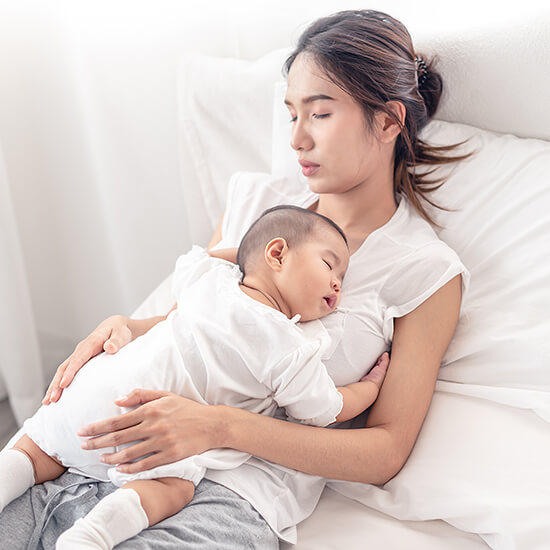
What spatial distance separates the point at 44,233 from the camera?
217cm

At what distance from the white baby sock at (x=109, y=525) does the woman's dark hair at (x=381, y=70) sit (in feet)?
2.63

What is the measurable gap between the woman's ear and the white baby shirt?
0.44 m

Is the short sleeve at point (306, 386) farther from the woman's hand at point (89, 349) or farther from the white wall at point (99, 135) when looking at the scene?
the white wall at point (99, 135)

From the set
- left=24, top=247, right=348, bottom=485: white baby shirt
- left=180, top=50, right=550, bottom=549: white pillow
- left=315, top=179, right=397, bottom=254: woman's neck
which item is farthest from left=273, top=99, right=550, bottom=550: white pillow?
left=24, top=247, right=348, bottom=485: white baby shirt

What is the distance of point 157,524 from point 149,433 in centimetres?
13

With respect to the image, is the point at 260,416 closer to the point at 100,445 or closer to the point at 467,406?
the point at 100,445

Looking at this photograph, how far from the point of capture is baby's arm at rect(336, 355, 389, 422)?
1.11 m

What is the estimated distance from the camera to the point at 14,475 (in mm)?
1045

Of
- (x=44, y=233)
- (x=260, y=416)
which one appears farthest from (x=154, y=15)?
(x=260, y=416)

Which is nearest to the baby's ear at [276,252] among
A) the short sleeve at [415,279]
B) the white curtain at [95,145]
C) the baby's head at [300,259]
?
the baby's head at [300,259]

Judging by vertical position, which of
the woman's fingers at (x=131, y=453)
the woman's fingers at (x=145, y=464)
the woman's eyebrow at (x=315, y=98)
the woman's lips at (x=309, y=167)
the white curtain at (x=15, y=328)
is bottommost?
the white curtain at (x=15, y=328)

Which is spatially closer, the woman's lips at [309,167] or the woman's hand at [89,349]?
the woman's hand at [89,349]

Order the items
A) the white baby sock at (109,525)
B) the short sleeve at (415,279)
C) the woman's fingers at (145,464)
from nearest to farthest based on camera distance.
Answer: the white baby sock at (109,525), the woman's fingers at (145,464), the short sleeve at (415,279)

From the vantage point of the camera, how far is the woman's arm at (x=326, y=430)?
99 centimetres
